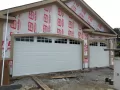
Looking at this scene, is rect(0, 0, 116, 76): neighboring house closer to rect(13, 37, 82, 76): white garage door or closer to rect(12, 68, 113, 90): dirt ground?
rect(13, 37, 82, 76): white garage door

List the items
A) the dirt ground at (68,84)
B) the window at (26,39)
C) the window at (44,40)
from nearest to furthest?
the dirt ground at (68,84) < the window at (26,39) < the window at (44,40)

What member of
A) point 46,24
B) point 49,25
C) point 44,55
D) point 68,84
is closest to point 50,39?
point 49,25

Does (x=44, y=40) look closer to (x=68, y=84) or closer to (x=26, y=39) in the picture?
(x=26, y=39)

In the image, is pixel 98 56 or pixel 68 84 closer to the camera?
pixel 68 84

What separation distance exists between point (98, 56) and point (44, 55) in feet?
20.8

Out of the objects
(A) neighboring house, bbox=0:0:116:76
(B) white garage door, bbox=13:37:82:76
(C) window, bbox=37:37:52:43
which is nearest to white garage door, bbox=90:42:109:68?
(A) neighboring house, bbox=0:0:116:76

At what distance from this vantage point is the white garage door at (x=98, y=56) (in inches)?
567

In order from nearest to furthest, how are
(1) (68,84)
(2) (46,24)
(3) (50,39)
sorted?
1. (1) (68,84)
2. (2) (46,24)
3. (3) (50,39)

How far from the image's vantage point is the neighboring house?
9.55 m

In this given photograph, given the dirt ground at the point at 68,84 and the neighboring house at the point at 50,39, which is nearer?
the dirt ground at the point at 68,84

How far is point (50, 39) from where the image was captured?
11.3 meters

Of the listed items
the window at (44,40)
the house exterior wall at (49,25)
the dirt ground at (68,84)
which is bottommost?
the dirt ground at (68,84)

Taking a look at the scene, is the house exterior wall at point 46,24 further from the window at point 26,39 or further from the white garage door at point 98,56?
the white garage door at point 98,56

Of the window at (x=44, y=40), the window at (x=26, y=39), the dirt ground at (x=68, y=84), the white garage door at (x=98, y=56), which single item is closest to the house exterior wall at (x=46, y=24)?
the window at (x=26, y=39)
